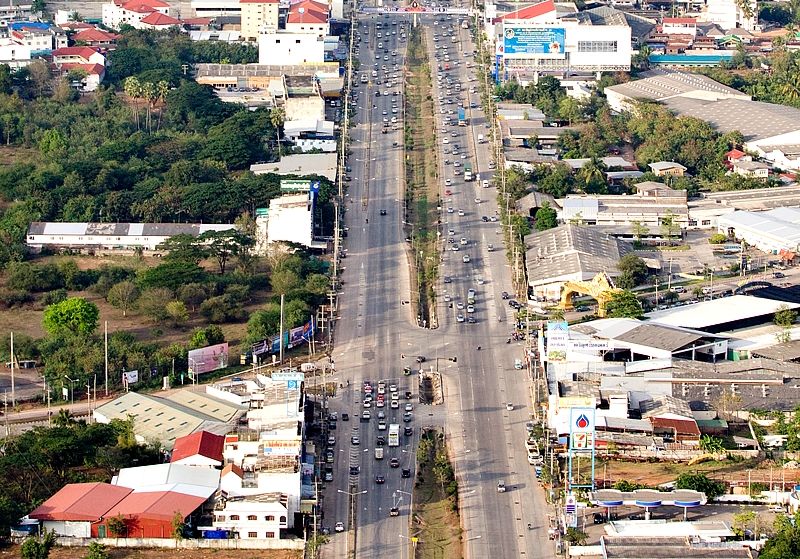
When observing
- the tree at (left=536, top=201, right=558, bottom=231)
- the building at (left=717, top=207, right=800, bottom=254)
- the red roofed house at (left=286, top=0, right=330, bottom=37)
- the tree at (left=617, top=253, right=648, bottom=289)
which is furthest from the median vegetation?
the building at (left=717, top=207, right=800, bottom=254)

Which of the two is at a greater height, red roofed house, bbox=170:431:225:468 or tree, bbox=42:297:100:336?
tree, bbox=42:297:100:336

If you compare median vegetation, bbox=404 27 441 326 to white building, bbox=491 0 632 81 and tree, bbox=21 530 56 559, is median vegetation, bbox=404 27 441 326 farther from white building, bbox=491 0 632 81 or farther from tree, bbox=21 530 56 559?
tree, bbox=21 530 56 559

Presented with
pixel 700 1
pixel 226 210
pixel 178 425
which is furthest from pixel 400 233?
pixel 700 1

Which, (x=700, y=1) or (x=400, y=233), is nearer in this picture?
(x=400, y=233)

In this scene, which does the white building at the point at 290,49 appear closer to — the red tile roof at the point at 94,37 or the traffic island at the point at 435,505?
the red tile roof at the point at 94,37

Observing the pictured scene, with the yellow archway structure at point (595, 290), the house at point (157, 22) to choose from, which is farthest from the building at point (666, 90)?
the yellow archway structure at point (595, 290)

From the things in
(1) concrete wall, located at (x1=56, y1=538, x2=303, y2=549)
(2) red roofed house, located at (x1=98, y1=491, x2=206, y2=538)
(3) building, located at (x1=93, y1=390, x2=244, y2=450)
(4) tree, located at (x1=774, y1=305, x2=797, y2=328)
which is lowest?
(1) concrete wall, located at (x1=56, y1=538, x2=303, y2=549)

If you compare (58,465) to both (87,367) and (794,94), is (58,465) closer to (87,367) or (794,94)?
(87,367)
